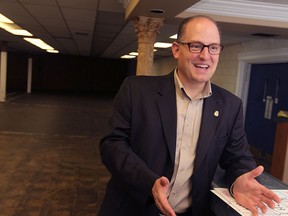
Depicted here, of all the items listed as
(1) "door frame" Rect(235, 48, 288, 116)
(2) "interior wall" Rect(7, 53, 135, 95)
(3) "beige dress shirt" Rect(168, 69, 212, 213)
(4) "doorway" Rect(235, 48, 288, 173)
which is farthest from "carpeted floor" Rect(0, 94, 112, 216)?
(2) "interior wall" Rect(7, 53, 135, 95)

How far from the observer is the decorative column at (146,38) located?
4.82m

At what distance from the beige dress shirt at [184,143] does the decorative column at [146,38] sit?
3.59 m

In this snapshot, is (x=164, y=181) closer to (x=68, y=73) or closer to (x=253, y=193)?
(x=253, y=193)

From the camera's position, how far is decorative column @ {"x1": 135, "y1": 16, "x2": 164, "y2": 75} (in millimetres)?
4824

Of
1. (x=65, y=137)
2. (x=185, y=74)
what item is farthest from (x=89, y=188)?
(x=185, y=74)

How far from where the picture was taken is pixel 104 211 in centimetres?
140

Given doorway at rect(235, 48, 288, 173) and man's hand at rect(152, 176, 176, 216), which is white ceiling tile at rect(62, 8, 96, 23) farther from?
man's hand at rect(152, 176, 176, 216)

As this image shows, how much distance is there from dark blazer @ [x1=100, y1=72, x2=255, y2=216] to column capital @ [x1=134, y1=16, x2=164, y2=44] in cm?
354

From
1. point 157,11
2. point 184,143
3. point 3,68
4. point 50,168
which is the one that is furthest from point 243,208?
point 3,68

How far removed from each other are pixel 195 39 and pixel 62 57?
22519 mm

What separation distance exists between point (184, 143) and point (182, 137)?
3 centimetres

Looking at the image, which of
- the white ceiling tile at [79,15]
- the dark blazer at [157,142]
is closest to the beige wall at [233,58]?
the white ceiling tile at [79,15]

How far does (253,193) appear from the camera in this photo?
1188 millimetres

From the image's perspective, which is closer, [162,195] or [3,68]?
[162,195]
